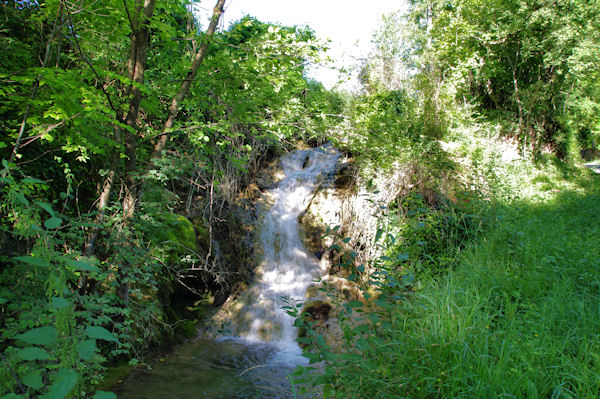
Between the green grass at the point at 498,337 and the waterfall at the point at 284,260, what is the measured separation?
3687 millimetres

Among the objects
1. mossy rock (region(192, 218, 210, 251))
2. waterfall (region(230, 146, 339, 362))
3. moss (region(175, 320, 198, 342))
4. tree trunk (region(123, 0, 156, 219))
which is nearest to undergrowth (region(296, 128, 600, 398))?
tree trunk (region(123, 0, 156, 219))

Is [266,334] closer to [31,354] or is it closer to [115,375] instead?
[115,375]

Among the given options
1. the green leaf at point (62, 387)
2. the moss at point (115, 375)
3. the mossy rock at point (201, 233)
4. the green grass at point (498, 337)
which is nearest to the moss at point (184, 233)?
the mossy rock at point (201, 233)

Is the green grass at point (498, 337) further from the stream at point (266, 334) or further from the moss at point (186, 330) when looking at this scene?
the moss at point (186, 330)

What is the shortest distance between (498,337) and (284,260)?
21.1ft

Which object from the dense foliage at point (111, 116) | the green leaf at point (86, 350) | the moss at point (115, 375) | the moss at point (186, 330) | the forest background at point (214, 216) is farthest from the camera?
the moss at point (186, 330)

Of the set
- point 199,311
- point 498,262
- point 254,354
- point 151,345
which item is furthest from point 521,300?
point 199,311

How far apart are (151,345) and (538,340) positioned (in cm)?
534

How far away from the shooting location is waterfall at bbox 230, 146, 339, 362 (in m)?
6.89

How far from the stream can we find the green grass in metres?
1.43

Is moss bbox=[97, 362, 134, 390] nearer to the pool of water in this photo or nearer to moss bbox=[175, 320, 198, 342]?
the pool of water

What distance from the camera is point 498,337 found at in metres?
2.54

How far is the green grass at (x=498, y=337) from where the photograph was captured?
2107 mm

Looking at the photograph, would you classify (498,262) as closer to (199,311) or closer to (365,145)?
(365,145)
